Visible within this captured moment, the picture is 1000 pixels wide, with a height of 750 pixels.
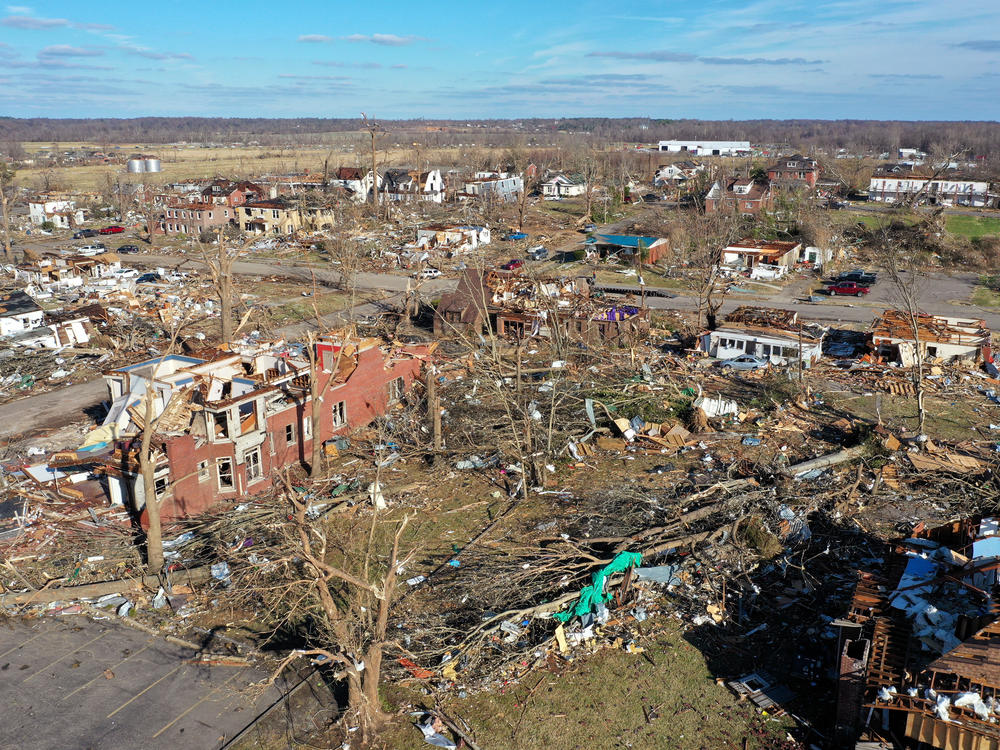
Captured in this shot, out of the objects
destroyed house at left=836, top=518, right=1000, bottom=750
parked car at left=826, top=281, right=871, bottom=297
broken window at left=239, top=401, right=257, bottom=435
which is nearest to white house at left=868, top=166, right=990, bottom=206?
parked car at left=826, top=281, right=871, bottom=297

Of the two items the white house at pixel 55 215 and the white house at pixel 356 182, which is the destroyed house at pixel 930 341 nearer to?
the white house at pixel 356 182

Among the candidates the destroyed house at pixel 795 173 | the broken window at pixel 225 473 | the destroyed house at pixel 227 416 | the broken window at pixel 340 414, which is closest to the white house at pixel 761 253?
the destroyed house at pixel 795 173

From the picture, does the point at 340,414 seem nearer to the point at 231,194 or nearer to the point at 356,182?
the point at 231,194

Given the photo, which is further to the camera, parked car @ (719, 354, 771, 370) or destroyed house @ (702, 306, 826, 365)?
destroyed house @ (702, 306, 826, 365)

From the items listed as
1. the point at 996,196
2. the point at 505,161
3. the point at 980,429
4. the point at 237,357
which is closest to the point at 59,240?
the point at 237,357

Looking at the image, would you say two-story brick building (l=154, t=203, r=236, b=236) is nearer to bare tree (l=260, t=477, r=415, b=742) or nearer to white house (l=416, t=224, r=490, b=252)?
white house (l=416, t=224, r=490, b=252)

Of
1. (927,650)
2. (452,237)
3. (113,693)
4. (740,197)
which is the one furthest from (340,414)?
(740,197)
